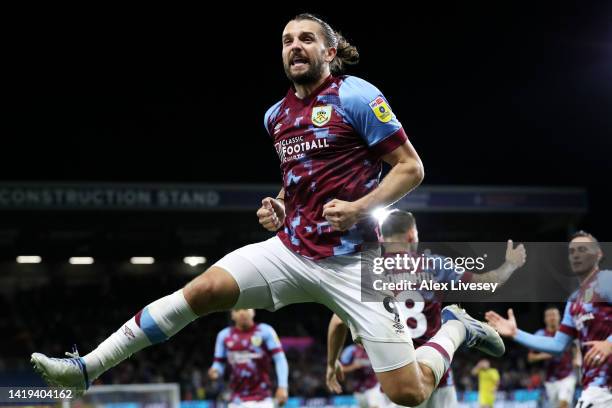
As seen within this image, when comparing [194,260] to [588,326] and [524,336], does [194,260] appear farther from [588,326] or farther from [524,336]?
[588,326]

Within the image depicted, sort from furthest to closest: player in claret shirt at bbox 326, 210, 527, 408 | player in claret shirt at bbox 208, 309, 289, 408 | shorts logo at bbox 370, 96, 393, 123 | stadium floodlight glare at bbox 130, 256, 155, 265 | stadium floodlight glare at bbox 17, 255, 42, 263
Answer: stadium floodlight glare at bbox 130, 256, 155, 265, stadium floodlight glare at bbox 17, 255, 42, 263, player in claret shirt at bbox 208, 309, 289, 408, player in claret shirt at bbox 326, 210, 527, 408, shorts logo at bbox 370, 96, 393, 123

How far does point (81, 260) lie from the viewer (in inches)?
1121

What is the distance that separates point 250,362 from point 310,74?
18.8 ft

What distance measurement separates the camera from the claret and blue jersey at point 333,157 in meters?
4.28

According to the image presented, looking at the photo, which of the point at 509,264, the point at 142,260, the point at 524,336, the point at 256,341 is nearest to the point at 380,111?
the point at 509,264

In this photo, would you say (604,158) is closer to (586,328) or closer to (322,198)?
(586,328)

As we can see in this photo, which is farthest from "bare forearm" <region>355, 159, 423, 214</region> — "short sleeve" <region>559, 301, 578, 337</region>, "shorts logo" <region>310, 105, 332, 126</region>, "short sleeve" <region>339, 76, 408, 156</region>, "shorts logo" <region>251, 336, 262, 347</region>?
"shorts logo" <region>251, 336, 262, 347</region>

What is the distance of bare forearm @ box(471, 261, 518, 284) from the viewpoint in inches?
214

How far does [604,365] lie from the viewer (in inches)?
230

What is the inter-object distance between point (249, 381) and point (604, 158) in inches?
744

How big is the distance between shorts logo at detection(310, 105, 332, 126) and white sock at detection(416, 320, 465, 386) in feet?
4.73

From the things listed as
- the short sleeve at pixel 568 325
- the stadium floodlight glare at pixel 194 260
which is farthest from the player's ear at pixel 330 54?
the stadium floodlight glare at pixel 194 260

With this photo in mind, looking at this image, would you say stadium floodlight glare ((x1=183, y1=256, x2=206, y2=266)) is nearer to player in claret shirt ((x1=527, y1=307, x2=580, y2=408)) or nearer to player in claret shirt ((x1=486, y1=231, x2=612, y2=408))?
player in claret shirt ((x1=527, y1=307, x2=580, y2=408))

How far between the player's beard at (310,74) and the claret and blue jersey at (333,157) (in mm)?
69
